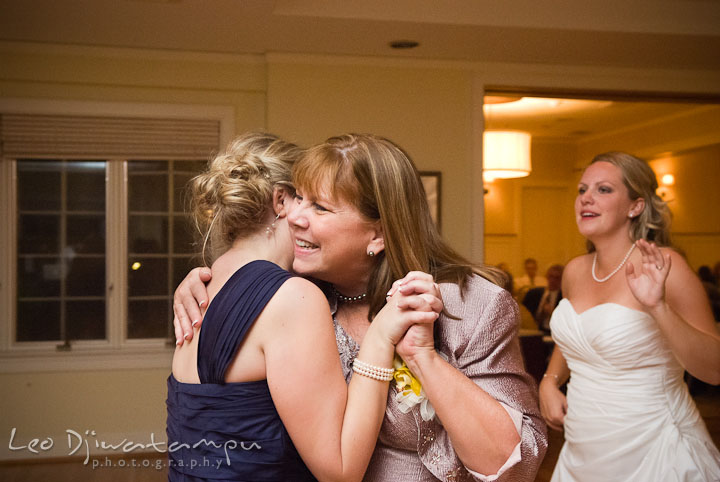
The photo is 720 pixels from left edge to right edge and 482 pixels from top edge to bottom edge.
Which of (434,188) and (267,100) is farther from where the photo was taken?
(434,188)

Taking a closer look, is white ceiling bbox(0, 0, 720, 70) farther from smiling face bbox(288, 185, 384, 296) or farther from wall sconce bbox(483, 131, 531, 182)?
smiling face bbox(288, 185, 384, 296)

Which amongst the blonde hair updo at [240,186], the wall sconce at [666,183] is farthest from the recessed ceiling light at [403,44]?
the wall sconce at [666,183]

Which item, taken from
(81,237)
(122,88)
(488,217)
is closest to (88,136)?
(122,88)

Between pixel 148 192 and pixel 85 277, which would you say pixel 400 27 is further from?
pixel 85 277

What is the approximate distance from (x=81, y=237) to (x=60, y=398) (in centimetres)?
122

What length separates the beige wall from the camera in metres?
5.35

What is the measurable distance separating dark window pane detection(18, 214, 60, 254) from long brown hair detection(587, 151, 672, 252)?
13.9 ft

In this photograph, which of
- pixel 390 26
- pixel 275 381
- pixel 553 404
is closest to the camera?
pixel 275 381

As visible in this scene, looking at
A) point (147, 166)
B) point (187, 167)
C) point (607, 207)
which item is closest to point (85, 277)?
point (147, 166)

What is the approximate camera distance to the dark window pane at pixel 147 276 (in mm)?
5562

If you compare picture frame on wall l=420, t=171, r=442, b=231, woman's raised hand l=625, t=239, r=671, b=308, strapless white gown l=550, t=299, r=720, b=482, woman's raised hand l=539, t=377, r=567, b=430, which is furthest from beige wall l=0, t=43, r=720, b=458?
woman's raised hand l=625, t=239, r=671, b=308

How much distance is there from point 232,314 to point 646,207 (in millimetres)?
2081

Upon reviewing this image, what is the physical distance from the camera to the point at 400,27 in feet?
15.6

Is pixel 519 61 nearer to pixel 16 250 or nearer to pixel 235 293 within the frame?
pixel 16 250
